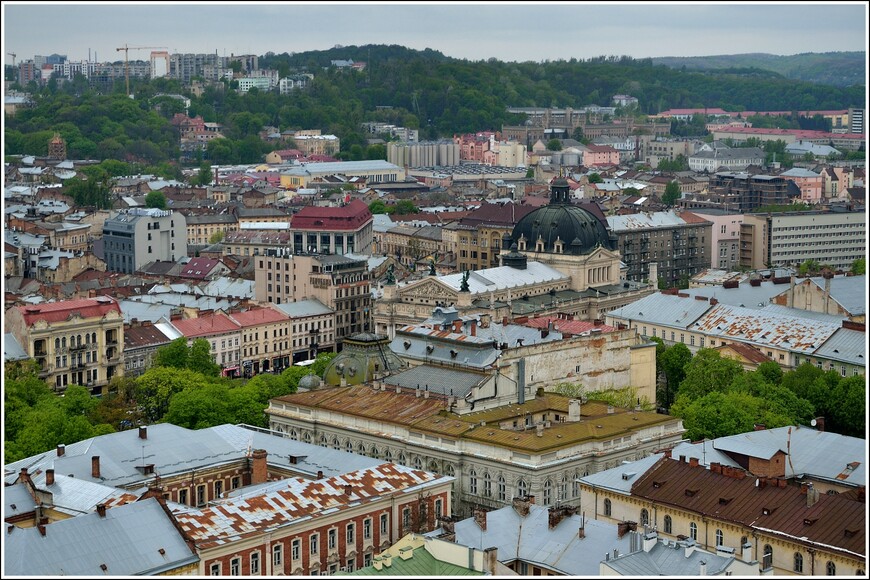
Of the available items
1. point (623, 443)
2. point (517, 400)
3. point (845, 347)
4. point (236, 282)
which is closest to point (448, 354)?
point (517, 400)

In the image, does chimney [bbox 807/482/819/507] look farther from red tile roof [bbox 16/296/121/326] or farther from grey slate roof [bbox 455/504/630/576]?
red tile roof [bbox 16/296/121/326]

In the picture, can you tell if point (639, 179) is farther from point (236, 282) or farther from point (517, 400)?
point (517, 400)

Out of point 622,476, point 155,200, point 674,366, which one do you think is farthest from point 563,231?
point 155,200

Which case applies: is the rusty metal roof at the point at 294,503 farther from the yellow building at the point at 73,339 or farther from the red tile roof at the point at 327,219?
the red tile roof at the point at 327,219

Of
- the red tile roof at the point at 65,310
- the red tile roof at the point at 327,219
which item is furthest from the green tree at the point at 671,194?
the red tile roof at the point at 65,310

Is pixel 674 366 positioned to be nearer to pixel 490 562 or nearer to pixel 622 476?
pixel 622 476

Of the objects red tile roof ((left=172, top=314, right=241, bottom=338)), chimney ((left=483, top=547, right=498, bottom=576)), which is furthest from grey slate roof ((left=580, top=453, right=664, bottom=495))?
red tile roof ((left=172, top=314, right=241, bottom=338))
